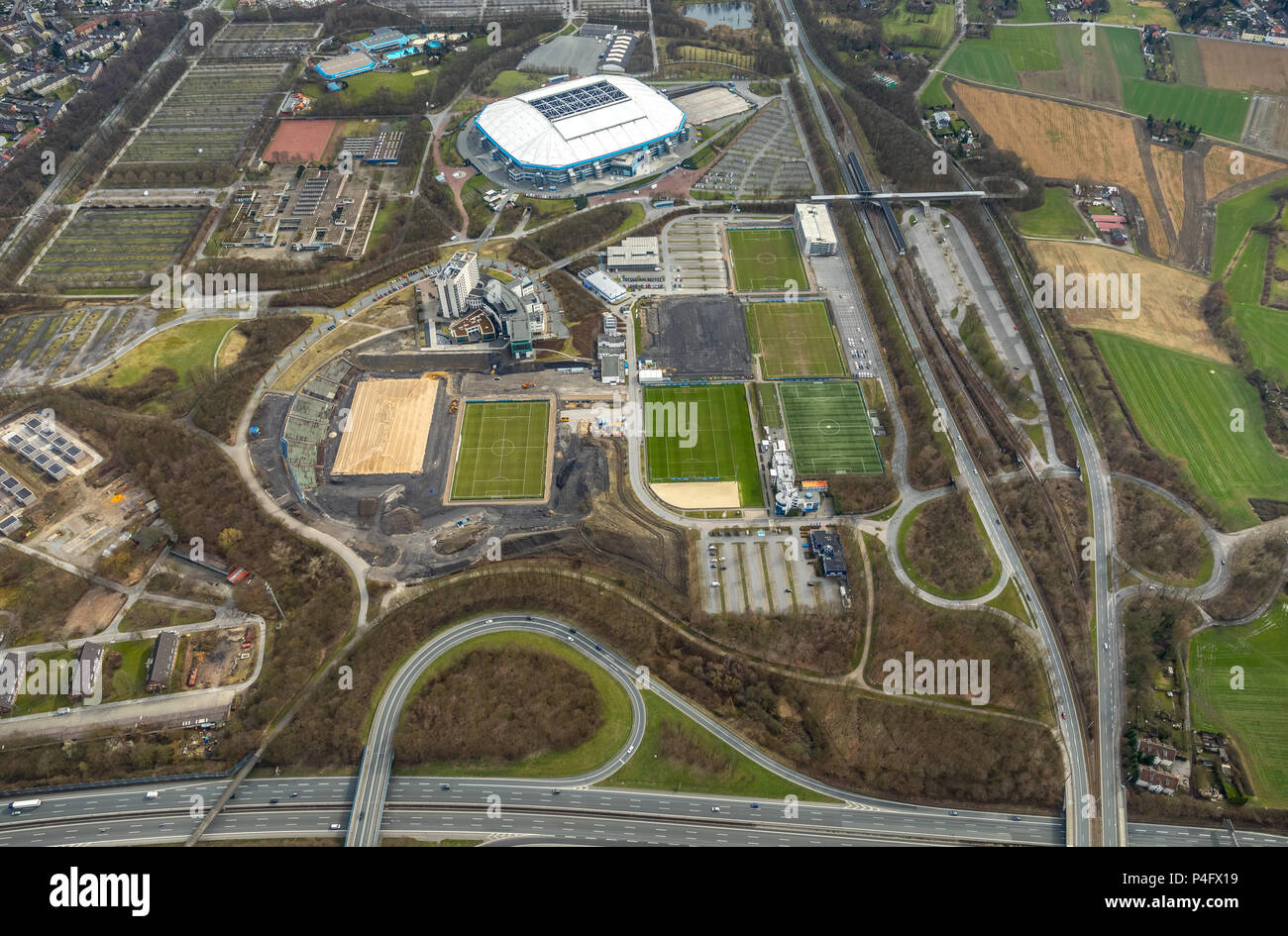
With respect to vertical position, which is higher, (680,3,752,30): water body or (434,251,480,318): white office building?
(680,3,752,30): water body

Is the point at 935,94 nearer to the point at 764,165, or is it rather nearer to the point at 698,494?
the point at 764,165

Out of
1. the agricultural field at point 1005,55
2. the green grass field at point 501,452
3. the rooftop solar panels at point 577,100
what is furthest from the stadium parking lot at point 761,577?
the agricultural field at point 1005,55

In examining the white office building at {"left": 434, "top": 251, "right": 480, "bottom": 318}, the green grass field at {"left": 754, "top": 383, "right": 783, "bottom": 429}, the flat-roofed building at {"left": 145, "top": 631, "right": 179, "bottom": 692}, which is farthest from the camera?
the white office building at {"left": 434, "top": 251, "right": 480, "bottom": 318}

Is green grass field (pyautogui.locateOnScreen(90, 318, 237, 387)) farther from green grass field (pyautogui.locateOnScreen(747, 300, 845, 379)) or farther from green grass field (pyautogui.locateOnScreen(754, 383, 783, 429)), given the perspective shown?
green grass field (pyautogui.locateOnScreen(747, 300, 845, 379))

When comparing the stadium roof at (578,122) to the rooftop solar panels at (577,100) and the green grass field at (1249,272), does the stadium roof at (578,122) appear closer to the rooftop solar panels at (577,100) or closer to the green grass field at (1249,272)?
the rooftop solar panels at (577,100)

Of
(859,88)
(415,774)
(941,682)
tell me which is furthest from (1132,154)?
(415,774)

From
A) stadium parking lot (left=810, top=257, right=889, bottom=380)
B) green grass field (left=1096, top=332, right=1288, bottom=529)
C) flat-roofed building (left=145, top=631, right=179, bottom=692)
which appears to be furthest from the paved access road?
green grass field (left=1096, top=332, right=1288, bottom=529)

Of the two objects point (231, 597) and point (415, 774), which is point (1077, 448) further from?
point (231, 597)
